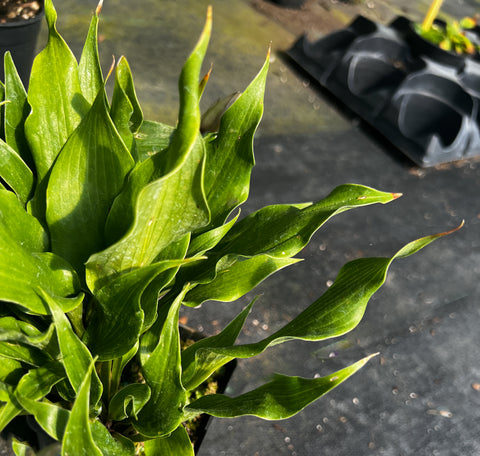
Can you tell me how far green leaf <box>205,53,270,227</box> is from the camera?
2.44 ft

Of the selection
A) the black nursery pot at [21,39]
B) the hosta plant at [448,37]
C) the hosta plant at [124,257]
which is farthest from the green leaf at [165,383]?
the hosta plant at [448,37]

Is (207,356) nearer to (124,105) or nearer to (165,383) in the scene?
(165,383)

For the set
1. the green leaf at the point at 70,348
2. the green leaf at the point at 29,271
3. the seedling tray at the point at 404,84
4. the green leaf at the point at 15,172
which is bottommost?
the seedling tray at the point at 404,84

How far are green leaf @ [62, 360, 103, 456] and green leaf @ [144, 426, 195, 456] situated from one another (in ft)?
0.74

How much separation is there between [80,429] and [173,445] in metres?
0.27

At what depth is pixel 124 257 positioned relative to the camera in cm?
64

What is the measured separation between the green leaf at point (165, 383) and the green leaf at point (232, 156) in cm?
18

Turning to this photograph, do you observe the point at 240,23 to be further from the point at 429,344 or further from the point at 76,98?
the point at 76,98

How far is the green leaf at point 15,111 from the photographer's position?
754mm

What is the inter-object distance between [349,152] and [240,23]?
1022mm

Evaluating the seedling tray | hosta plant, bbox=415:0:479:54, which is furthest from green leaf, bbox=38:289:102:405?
hosta plant, bbox=415:0:479:54

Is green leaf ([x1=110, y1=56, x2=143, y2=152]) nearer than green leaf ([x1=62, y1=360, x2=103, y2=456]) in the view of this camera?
No

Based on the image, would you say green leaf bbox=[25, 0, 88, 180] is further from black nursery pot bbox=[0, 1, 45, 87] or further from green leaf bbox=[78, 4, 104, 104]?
black nursery pot bbox=[0, 1, 45, 87]

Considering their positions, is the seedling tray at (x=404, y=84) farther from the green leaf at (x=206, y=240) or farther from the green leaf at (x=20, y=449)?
the green leaf at (x=20, y=449)
